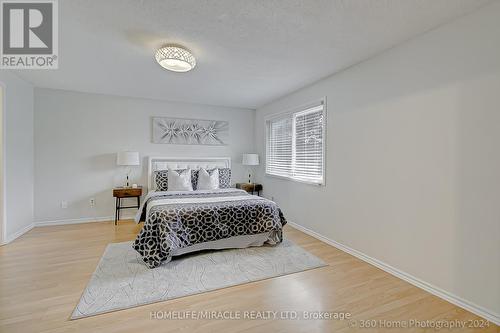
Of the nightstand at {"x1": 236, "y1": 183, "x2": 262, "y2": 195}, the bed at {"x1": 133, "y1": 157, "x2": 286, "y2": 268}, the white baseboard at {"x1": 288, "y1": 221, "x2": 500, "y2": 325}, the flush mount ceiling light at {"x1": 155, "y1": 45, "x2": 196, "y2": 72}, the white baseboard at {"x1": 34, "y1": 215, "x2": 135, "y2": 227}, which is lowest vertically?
the white baseboard at {"x1": 288, "y1": 221, "x2": 500, "y2": 325}

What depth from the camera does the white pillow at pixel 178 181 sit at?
14.1ft

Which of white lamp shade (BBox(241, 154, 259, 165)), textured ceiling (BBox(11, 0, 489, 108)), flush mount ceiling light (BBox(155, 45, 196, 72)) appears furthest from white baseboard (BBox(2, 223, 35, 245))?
white lamp shade (BBox(241, 154, 259, 165))

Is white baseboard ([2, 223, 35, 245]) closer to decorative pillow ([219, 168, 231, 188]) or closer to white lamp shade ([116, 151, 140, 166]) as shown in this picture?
white lamp shade ([116, 151, 140, 166])

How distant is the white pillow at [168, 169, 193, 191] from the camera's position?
4289 millimetres

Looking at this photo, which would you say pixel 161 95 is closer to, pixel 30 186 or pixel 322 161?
pixel 30 186

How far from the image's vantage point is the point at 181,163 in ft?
16.3

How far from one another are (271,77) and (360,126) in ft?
4.86

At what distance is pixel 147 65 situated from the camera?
306 cm

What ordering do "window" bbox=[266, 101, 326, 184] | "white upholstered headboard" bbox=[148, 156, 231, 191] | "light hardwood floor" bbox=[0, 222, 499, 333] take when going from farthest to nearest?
"white upholstered headboard" bbox=[148, 156, 231, 191] < "window" bbox=[266, 101, 326, 184] < "light hardwood floor" bbox=[0, 222, 499, 333]

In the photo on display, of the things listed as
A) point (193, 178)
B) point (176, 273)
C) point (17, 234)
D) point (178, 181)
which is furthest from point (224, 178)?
point (17, 234)

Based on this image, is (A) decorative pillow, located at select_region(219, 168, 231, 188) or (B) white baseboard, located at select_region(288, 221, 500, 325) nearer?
(B) white baseboard, located at select_region(288, 221, 500, 325)

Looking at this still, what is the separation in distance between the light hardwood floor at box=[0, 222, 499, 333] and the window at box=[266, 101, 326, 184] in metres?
1.48

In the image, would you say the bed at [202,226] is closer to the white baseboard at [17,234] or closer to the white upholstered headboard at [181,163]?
the white upholstered headboard at [181,163]

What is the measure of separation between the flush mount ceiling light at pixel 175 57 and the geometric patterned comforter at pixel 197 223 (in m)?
1.72
